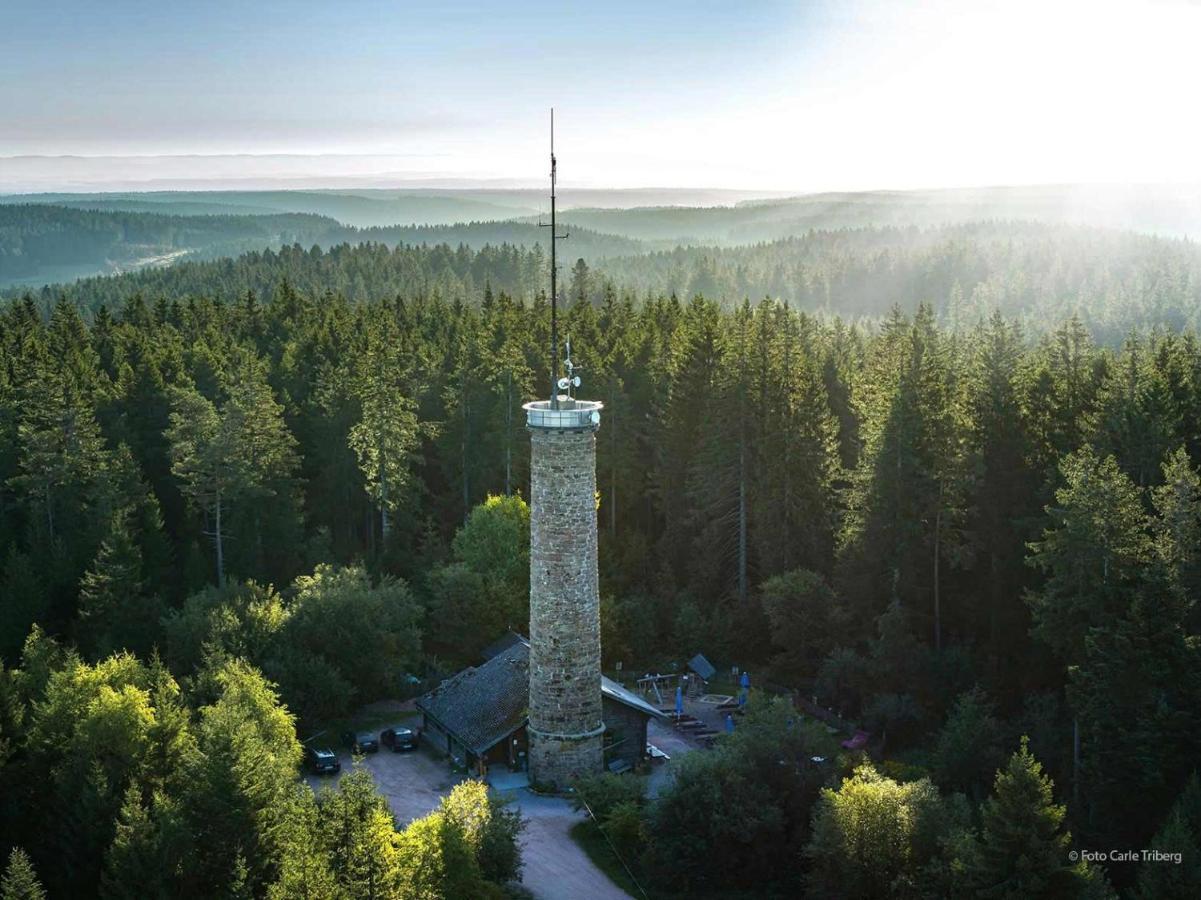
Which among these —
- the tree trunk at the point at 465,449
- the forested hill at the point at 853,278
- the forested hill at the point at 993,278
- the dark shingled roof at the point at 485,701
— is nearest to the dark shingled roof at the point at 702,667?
the dark shingled roof at the point at 485,701

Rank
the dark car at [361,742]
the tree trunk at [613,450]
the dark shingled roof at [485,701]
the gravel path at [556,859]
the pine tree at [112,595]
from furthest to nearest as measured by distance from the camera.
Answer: the tree trunk at [613,450]
the pine tree at [112,595]
the dark car at [361,742]
the dark shingled roof at [485,701]
the gravel path at [556,859]

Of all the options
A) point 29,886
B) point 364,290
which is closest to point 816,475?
point 29,886

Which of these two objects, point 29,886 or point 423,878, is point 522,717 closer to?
point 423,878

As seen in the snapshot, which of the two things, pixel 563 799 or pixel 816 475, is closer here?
pixel 563 799

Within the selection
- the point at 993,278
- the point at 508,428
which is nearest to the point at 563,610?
the point at 508,428

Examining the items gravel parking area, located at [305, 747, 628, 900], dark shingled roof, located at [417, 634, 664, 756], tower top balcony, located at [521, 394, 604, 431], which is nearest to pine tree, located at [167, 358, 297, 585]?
dark shingled roof, located at [417, 634, 664, 756]

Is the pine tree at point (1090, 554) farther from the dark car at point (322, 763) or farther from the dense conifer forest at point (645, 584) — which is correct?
the dark car at point (322, 763)

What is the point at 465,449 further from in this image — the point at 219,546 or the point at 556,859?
the point at 556,859
